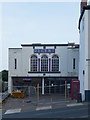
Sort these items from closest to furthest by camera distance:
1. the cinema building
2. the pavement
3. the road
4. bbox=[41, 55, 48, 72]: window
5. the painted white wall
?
the road < the pavement < the painted white wall < the cinema building < bbox=[41, 55, 48, 72]: window

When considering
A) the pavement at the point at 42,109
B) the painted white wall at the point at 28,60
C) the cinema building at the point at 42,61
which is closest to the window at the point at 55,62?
the cinema building at the point at 42,61

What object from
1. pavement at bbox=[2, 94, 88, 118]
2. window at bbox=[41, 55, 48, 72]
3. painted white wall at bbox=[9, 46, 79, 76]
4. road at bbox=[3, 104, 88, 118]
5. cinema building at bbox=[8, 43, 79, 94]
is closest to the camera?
road at bbox=[3, 104, 88, 118]

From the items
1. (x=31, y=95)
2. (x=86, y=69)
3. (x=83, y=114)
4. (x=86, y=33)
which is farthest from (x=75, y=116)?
(x=31, y=95)

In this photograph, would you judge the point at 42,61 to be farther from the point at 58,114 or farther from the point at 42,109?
the point at 58,114

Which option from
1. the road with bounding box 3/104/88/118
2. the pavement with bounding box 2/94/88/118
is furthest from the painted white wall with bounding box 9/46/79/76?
the road with bounding box 3/104/88/118

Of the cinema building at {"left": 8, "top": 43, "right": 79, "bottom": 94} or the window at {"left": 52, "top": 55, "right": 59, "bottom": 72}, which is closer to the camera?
the cinema building at {"left": 8, "top": 43, "right": 79, "bottom": 94}

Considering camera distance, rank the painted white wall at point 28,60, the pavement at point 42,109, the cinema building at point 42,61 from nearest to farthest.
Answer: the pavement at point 42,109 < the painted white wall at point 28,60 < the cinema building at point 42,61

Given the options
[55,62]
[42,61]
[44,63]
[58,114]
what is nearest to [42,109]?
[58,114]

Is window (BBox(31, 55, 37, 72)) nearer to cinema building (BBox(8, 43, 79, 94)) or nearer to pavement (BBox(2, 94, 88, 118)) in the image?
cinema building (BBox(8, 43, 79, 94))

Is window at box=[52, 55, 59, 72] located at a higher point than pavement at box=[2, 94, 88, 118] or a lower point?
higher

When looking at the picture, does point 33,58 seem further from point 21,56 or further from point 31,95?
point 31,95

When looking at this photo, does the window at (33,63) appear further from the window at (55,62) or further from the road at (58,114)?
the road at (58,114)

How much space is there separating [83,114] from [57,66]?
19.2 meters

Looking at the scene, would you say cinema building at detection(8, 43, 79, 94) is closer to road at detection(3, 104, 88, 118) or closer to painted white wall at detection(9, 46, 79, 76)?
painted white wall at detection(9, 46, 79, 76)
